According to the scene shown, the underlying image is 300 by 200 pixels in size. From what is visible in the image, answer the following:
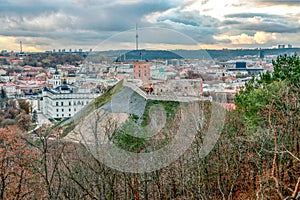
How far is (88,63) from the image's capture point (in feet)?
15.9

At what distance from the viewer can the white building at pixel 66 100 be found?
7.13 metres

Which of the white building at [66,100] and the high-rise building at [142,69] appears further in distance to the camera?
the white building at [66,100]

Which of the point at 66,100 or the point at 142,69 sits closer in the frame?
the point at 142,69

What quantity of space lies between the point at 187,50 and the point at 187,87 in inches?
51.0

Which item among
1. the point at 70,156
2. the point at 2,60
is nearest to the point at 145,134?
the point at 70,156

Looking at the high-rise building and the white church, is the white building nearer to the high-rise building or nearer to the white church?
the white church

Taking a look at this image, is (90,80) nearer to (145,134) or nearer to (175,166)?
(145,134)

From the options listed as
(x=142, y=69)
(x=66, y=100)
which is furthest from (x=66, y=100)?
(x=142, y=69)

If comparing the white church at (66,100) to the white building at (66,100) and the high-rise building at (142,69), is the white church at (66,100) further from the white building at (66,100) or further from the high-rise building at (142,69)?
the high-rise building at (142,69)

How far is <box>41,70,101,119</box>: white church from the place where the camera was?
7138 mm

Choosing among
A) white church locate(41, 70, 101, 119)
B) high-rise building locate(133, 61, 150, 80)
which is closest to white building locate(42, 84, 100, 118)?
white church locate(41, 70, 101, 119)

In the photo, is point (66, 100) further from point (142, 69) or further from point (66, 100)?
point (142, 69)

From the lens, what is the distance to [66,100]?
15.0m

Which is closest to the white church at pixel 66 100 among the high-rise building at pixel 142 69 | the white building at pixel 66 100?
the white building at pixel 66 100
